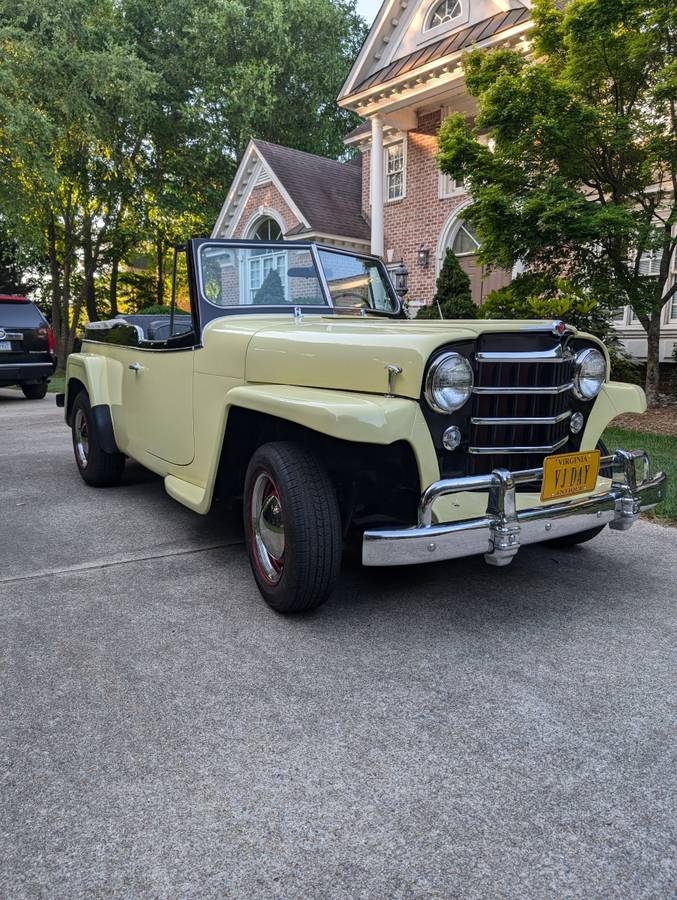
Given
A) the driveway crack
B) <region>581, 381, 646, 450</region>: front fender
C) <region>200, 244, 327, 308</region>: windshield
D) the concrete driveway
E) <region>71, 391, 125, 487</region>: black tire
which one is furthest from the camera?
<region>71, 391, 125, 487</region>: black tire

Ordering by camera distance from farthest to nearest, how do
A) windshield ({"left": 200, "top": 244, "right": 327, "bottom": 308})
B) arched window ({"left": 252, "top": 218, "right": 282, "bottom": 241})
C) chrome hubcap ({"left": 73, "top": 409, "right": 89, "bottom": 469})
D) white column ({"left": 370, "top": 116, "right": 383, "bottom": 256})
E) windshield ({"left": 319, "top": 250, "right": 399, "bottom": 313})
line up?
arched window ({"left": 252, "top": 218, "right": 282, "bottom": 241}), white column ({"left": 370, "top": 116, "right": 383, "bottom": 256}), chrome hubcap ({"left": 73, "top": 409, "right": 89, "bottom": 469}), windshield ({"left": 319, "top": 250, "right": 399, "bottom": 313}), windshield ({"left": 200, "top": 244, "right": 327, "bottom": 308})

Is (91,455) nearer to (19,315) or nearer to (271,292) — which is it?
(271,292)

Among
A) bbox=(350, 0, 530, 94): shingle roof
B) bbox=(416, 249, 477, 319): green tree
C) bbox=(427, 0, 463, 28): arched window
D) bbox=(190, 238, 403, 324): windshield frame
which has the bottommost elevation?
bbox=(190, 238, 403, 324): windshield frame

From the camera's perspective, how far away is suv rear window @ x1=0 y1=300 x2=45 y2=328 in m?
11.3

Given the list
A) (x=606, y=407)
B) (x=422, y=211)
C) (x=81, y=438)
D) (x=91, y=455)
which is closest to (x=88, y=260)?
(x=422, y=211)

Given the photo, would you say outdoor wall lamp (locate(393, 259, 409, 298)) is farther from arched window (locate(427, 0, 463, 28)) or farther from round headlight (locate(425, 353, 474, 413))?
arched window (locate(427, 0, 463, 28))

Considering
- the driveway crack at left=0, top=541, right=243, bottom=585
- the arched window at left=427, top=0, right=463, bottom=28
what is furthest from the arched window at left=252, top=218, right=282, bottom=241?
the driveway crack at left=0, top=541, right=243, bottom=585

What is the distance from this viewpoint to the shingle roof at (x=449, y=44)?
12.5 m

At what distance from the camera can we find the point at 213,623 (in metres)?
2.82

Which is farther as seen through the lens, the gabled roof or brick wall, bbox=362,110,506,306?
the gabled roof

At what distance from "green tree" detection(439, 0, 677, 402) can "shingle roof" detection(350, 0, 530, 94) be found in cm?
477

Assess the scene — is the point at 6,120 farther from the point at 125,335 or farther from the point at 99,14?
the point at 125,335

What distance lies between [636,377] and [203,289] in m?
8.77

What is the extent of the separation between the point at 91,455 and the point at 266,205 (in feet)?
50.4
